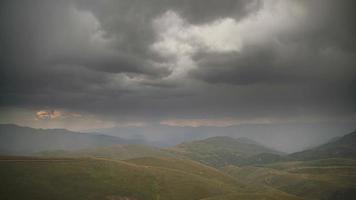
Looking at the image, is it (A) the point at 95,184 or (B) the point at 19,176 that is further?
(A) the point at 95,184

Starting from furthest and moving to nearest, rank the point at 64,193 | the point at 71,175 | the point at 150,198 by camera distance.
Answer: the point at 71,175 → the point at 150,198 → the point at 64,193

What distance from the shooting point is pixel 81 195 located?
170375 mm

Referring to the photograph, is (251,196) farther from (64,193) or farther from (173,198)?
(64,193)

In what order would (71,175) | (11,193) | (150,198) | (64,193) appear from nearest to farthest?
1. (11,193)
2. (64,193)
3. (150,198)
4. (71,175)

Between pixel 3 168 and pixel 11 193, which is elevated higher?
pixel 3 168

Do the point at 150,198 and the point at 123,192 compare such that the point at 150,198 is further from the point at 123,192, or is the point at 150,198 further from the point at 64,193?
the point at 64,193

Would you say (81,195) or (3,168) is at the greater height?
(3,168)

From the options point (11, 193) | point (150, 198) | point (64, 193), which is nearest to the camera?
point (11, 193)

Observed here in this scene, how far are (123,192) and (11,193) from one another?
65.4 m

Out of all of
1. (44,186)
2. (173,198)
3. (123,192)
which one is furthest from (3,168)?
(173,198)

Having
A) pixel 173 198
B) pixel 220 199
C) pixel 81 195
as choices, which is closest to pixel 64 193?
pixel 81 195

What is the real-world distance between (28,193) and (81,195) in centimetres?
3000

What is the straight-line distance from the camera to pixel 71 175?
195m

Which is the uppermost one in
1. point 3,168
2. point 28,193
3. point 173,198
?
point 3,168
